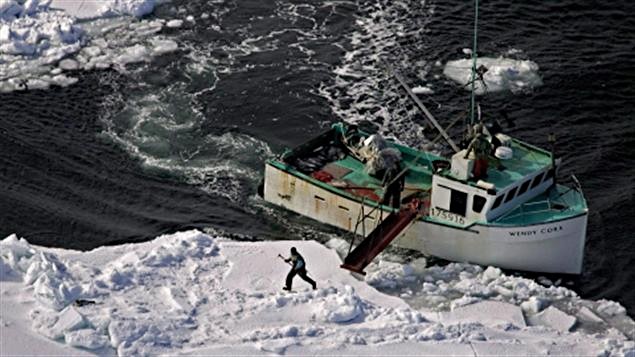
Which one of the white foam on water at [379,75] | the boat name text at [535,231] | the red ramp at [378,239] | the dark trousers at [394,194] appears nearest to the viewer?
the red ramp at [378,239]

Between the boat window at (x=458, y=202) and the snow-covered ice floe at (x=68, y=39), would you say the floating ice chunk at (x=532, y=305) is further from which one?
the snow-covered ice floe at (x=68, y=39)

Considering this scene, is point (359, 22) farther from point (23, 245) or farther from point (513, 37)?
point (23, 245)

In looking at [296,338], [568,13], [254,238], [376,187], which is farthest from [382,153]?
[568,13]

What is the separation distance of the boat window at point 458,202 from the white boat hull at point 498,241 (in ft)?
1.48

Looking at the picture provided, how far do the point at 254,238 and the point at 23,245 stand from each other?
659 centimetres

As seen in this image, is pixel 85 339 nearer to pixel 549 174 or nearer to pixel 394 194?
pixel 394 194

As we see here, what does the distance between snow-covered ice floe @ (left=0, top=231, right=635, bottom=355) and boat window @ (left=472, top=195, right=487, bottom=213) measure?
147cm

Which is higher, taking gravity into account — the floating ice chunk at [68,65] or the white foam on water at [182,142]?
the floating ice chunk at [68,65]

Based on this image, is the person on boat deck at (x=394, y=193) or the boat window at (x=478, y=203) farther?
the person on boat deck at (x=394, y=193)

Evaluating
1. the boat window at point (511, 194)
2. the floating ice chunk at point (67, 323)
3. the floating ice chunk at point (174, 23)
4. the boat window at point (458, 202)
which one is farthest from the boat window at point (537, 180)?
the floating ice chunk at point (174, 23)

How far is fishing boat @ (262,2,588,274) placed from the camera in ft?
107

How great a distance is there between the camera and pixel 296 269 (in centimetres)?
3058

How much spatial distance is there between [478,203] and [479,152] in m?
1.26

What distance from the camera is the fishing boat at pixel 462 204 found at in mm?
32750
